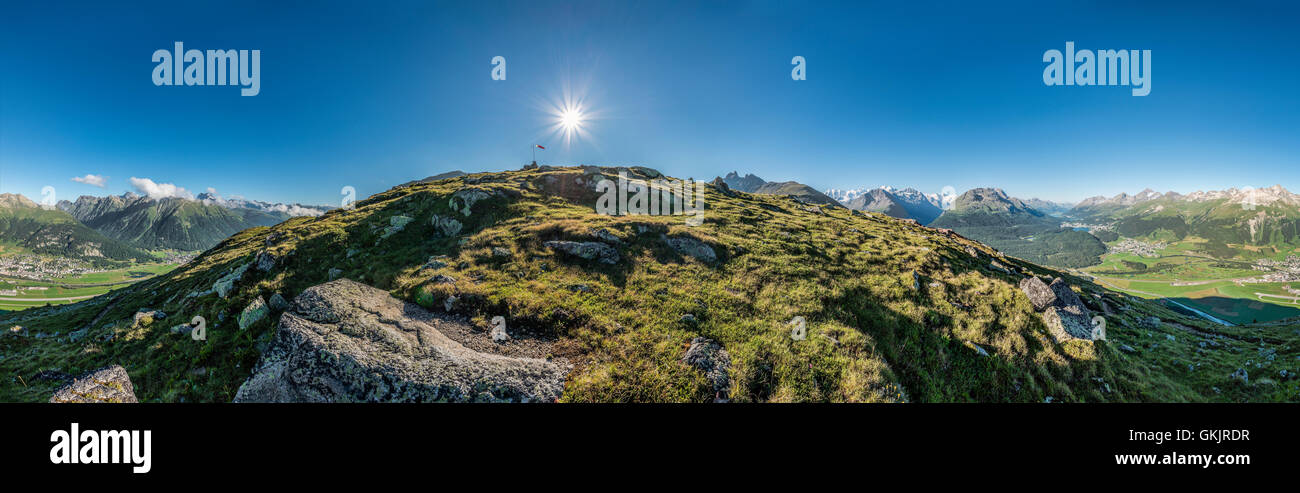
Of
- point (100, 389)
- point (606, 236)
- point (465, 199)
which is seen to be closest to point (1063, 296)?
point (606, 236)

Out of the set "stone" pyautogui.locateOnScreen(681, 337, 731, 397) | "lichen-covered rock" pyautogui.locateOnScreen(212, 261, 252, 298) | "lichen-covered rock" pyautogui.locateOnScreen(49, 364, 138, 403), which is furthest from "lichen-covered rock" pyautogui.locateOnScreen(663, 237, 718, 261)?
"lichen-covered rock" pyautogui.locateOnScreen(212, 261, 252, 298)

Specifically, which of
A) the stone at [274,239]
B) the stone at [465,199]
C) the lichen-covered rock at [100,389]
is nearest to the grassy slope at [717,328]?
the lichen-covered rock at [100,389]

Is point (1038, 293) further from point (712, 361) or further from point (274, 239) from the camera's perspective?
point (274, 239)

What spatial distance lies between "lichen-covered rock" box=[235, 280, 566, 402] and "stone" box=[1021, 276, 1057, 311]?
72.4 ft

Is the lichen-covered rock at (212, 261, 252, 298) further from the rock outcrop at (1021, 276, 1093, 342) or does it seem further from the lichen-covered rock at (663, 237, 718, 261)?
the rock outcrop at (1021, 276, 1093, 342)

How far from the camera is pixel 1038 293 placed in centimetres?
1752

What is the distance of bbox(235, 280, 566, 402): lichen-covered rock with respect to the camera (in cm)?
920

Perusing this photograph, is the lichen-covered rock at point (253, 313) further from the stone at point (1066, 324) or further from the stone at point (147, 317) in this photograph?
the stone at point (1066, 324)

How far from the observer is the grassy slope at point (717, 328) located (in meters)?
11.2

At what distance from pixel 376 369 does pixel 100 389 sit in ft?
30.3
